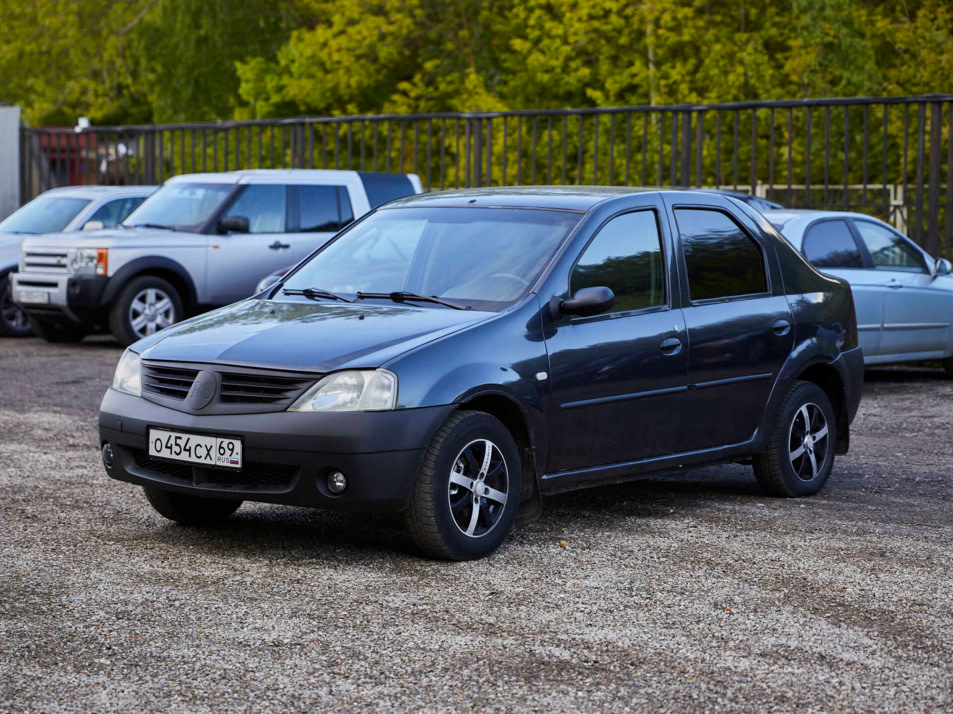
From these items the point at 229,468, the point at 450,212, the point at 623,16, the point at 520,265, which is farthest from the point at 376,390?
the point at 623,16

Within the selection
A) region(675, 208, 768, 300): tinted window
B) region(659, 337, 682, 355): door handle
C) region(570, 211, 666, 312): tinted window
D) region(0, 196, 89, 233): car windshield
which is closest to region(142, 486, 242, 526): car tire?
region(570, 211, 666, 312): tinted window

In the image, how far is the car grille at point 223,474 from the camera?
5.86 m

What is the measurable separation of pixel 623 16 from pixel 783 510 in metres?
31.5

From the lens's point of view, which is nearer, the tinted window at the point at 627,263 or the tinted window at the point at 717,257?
the tinted window at the point at 627,263

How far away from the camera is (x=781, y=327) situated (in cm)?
760

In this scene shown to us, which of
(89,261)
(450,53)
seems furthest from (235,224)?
(450,53)

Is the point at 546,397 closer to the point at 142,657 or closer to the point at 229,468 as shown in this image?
the point at 229,468

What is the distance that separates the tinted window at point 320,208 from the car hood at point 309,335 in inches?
393

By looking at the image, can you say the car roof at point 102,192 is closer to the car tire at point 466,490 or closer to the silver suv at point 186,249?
the silver suv at point 186,249

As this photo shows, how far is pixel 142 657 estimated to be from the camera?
4637 mm

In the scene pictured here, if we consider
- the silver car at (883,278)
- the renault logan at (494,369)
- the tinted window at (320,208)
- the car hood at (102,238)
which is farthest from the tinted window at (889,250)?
the car hood at (102,238)

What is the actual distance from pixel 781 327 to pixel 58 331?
11.6 metres

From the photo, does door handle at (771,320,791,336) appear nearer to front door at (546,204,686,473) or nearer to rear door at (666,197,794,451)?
rear door at (666,197,794,451)

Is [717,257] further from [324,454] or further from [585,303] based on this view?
[324,454]
